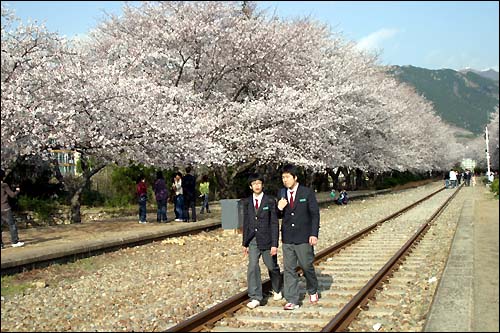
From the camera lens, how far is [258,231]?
324 inches

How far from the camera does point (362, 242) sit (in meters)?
16.1

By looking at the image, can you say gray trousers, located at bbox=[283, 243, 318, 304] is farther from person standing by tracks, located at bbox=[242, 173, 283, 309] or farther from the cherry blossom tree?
the cherry blossom tree

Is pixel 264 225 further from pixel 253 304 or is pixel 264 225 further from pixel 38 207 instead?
pixel 38 207

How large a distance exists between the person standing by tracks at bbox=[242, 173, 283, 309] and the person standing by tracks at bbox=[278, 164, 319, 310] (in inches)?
7.7

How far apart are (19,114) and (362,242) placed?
9838 millimetres

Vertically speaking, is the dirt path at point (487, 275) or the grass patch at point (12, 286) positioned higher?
the dirt path at point (487, 275)

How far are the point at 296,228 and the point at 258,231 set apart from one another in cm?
60

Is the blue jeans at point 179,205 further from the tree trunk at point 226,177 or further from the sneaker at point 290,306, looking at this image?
the sneaker at point 290,306

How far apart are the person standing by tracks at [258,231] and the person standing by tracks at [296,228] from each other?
196 mm

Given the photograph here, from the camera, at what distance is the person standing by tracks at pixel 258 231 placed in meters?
8.22

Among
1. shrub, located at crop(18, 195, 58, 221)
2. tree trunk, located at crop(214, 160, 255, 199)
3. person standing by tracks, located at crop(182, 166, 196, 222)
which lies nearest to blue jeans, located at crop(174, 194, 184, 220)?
person standing by tracks, located at crop(182, 166, 196, 222)

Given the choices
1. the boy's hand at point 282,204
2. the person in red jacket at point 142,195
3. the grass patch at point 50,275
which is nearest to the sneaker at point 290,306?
the boy's hand at point 282,204

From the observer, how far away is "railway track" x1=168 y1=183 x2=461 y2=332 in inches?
281

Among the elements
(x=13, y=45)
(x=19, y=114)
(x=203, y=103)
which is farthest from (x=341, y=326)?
(x=203, y=103)
